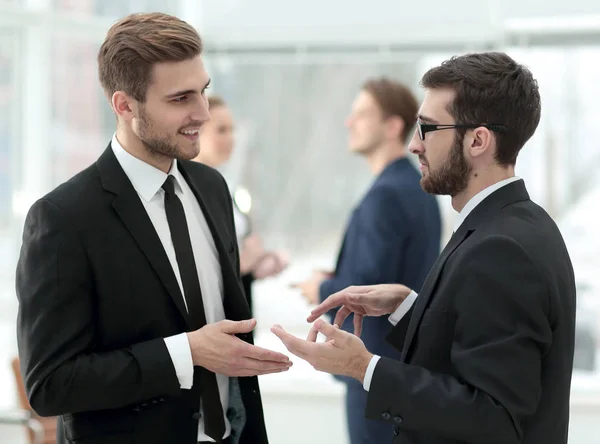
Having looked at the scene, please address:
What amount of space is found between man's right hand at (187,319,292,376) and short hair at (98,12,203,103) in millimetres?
571

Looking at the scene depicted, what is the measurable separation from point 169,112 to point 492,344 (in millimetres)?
915

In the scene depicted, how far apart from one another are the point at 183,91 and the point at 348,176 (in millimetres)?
3028

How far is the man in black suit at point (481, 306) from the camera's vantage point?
1.55 m

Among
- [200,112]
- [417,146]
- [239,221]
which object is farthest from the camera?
[239,221]

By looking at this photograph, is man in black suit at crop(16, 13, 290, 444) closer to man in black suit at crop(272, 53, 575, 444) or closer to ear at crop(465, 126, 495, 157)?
man in black suit at crop(272, 53, 575, 444)

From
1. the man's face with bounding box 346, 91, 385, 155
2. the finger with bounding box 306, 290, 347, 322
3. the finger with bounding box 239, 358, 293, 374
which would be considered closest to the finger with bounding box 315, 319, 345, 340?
the finger with bounding box 239, 358, 293, 374

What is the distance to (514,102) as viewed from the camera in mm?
1722

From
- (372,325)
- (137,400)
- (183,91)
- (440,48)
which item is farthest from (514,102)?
(440,48)

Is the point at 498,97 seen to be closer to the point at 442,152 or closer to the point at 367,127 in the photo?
the point at 442,152

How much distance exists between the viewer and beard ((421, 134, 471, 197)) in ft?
5.82

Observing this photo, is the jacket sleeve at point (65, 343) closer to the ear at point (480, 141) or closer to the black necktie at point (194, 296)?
the black necktie at point (194, 296)

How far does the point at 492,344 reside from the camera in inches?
60.4

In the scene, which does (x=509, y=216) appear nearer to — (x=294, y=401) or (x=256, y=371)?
(x=256, y=371)

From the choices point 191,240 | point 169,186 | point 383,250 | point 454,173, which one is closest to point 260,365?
point 191,240
